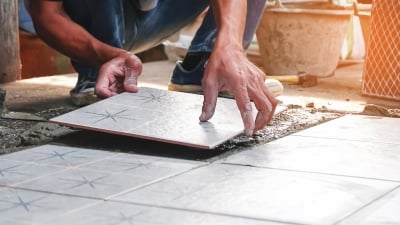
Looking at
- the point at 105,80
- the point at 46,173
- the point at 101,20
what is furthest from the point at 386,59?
the point at 46,173

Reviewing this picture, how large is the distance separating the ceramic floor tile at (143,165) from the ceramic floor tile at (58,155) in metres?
0.05

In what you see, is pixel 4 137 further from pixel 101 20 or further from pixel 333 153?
pixel 333 153

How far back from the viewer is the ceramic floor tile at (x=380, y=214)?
1580 millimetres

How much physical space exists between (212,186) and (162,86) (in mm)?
2385

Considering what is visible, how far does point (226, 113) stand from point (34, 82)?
197 centimetres

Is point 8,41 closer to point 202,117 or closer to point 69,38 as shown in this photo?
point 69,38

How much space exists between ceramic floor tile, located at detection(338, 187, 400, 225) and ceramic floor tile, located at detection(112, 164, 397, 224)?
0.09 feet

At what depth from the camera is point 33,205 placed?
168 centimetres

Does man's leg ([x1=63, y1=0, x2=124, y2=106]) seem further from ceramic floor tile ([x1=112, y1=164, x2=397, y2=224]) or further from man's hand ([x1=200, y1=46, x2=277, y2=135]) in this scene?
ceramic floor tile ([x1=112, y1=164, x2=397, y2=224])

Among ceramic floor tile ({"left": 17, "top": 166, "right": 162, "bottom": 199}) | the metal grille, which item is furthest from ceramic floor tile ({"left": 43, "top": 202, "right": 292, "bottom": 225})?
the metal grille

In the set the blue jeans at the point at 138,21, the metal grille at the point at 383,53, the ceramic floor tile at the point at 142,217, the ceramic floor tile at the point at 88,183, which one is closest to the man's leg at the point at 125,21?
the blue jeans at the point at 138,21

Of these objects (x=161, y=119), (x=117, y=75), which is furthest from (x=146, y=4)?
(x=161, y=119)

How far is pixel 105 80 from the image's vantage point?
2605 mm

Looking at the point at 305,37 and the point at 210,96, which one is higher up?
the point at 210,96
